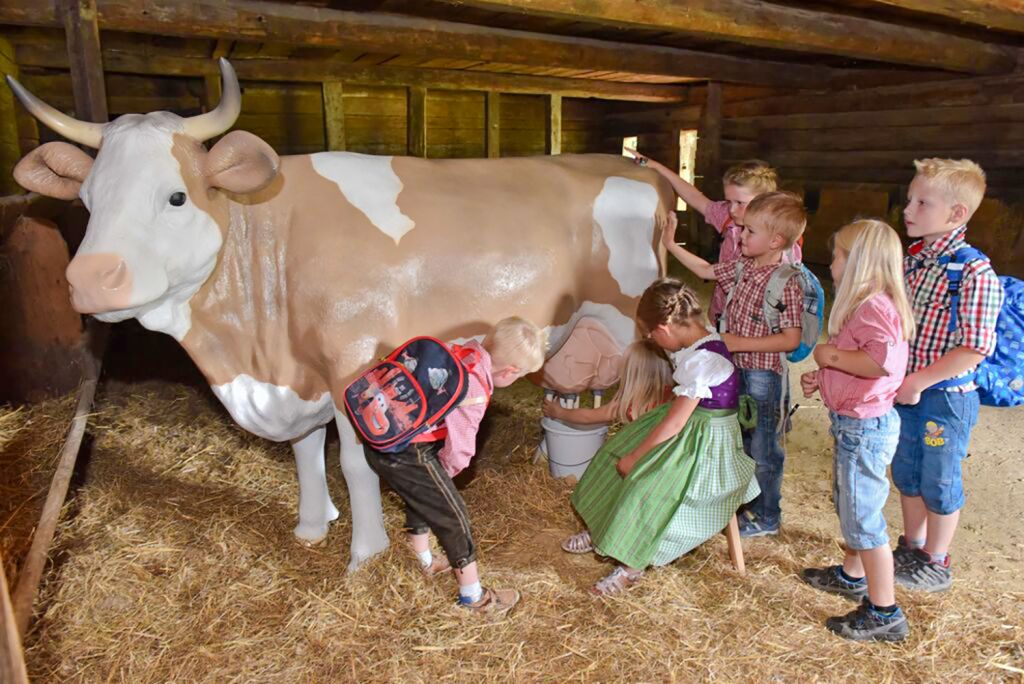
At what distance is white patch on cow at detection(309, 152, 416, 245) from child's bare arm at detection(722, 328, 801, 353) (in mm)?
1318

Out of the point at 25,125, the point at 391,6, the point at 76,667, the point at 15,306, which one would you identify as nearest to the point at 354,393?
the point at 76,667

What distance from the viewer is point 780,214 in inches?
105

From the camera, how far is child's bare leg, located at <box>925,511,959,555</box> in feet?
8.89

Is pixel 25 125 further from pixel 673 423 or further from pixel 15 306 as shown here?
pixel 673 423

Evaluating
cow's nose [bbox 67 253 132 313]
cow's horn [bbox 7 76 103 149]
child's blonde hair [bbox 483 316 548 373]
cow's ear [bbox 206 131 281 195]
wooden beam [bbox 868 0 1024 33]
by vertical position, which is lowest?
child's blonde hair [bbox 483 316 548 373]

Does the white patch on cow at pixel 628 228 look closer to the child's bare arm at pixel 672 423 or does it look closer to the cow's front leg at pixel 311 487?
the child's bare arm at pixel 672 423

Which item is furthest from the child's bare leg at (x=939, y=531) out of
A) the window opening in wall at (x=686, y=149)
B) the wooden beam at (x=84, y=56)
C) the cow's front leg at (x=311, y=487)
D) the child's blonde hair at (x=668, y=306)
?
the window opening in wall at (x=686, y=149)

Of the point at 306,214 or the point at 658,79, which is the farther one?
the point at 658,79

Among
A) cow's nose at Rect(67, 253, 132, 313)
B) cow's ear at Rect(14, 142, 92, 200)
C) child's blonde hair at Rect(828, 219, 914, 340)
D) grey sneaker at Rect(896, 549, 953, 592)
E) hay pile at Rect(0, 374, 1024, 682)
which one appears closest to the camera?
cow's nose at Rect(67, 253, 132, 313)

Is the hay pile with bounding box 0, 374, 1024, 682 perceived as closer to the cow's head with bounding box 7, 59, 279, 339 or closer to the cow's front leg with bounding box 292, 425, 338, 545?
the cow's front leg with bounding box 292, 425, 338, 545

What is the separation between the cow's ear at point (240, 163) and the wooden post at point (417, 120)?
799 centimetres

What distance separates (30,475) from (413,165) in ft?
7.49

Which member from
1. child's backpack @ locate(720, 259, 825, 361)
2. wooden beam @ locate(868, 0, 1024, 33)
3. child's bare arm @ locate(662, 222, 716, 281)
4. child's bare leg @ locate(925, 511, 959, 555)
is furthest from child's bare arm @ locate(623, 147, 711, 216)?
wooden beam @ locate(868, 0, 1024, 33)

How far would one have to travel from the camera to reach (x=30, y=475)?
330 cm
